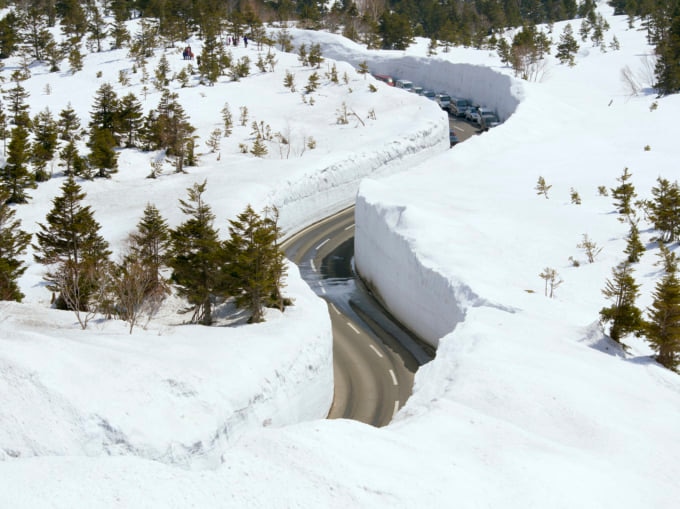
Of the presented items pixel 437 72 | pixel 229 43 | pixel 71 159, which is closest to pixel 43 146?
pixel 71 159

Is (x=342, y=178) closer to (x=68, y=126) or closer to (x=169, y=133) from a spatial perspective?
(x=169, y=133)

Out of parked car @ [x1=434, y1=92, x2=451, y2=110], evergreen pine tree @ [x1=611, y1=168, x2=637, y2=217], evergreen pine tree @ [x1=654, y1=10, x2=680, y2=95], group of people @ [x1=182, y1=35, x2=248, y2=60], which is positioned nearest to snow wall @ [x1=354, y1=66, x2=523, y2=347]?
evergreen pine tree @ [x1=611, y1=168, x2=637, y2=217]

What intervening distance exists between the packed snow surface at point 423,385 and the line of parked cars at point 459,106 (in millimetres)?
23548

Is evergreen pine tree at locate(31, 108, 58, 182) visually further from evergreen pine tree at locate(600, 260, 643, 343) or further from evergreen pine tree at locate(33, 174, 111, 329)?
evergreen pine tree at locate(600, 260, 643, 343)

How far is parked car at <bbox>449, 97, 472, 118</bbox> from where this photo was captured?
72.0 metres

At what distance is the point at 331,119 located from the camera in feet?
207

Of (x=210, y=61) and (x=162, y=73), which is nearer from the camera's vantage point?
(x=162, y=73)

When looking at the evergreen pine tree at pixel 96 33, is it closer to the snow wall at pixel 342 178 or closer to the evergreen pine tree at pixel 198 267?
the snow wall at pixel 342 178

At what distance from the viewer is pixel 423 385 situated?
21.5 metres

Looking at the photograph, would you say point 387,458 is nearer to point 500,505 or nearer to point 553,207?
point 500,505

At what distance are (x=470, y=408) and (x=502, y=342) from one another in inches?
171

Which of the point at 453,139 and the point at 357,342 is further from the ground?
the point at 453,139

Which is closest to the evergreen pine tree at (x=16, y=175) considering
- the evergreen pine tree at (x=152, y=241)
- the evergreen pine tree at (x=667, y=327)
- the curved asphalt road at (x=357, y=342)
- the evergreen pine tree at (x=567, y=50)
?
the evergreen pine tree at (x=152, y=241)

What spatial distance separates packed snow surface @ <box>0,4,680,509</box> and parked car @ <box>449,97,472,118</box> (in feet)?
96.2
